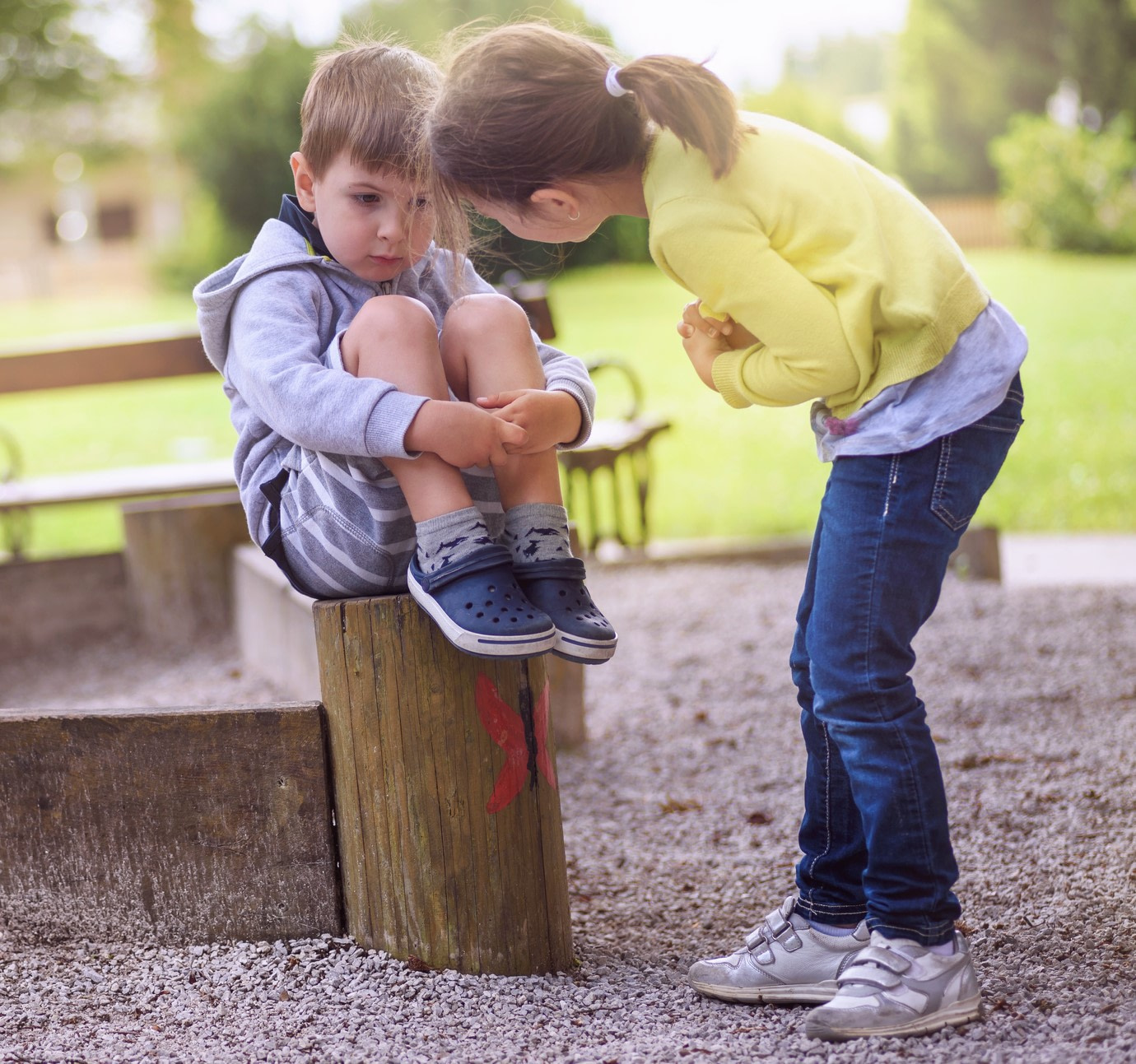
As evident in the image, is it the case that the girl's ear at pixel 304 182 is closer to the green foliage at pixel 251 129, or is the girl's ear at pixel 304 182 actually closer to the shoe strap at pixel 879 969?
the shoe strap at pixel 879 969

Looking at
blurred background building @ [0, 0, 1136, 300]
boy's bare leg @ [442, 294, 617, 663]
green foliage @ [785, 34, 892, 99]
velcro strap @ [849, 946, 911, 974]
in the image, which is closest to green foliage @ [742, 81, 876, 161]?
blurred background building @ [0, 0, 1136, 300]

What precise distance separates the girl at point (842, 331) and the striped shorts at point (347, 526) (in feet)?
1.37

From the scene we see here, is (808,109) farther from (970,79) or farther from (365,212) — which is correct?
(365,212)

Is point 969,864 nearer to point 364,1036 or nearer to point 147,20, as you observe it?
point 364,1036

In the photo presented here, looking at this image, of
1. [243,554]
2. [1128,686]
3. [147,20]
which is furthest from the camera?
[147,20]

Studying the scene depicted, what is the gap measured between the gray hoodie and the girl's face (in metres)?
0.28

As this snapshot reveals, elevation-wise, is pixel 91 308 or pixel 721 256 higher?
pixel 721 256

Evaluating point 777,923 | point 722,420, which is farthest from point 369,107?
point 722,420

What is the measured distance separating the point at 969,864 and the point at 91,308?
16206 mm

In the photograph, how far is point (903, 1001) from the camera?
5.64 feet

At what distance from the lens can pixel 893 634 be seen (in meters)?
1.69

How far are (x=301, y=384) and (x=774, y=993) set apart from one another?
113cm

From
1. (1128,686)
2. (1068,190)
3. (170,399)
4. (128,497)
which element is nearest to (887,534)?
(1128,686)

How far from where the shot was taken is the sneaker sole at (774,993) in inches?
75.6
